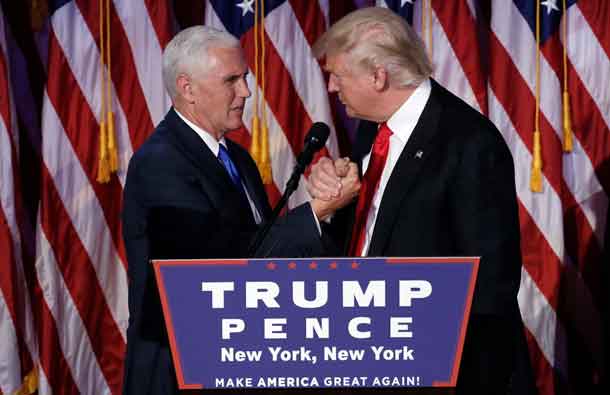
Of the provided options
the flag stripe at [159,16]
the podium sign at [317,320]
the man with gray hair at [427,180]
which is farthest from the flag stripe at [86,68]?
the podium sign at [317,320]

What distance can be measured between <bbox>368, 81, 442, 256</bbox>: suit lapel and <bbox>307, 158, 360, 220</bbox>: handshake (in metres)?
0.10

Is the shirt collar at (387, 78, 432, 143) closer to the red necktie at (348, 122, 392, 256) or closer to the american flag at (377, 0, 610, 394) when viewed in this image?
the red necktie at (348, 122, 392, 256)

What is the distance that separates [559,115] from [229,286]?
2636mm

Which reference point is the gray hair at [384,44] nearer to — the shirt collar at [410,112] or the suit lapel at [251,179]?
the shirt collar at [410,112]

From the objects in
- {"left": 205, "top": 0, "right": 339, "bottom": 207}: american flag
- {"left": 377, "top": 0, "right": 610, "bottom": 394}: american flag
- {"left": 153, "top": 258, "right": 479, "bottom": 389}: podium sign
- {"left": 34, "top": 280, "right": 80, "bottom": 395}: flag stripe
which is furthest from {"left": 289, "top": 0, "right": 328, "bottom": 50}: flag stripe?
{"left": 153, "top": 258, "right": 479, "bottom": 389}: podium sign

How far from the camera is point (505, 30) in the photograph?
145 inches

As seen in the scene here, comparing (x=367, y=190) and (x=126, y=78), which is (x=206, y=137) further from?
(x=126, y=78)

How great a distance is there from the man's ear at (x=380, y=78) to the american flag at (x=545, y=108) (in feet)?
5.53

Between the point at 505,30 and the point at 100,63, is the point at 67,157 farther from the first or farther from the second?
the point at 505,30

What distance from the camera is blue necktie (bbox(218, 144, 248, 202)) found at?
251cm

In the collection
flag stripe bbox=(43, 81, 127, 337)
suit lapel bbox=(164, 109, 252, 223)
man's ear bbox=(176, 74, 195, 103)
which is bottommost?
flag stripe bbox=(43, 81, 127, 337)

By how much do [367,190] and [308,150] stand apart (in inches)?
10.4

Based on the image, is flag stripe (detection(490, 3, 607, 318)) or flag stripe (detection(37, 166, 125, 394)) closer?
flag stripe (detection(37, 166, 125, 394))

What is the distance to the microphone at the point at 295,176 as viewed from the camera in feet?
5.59
